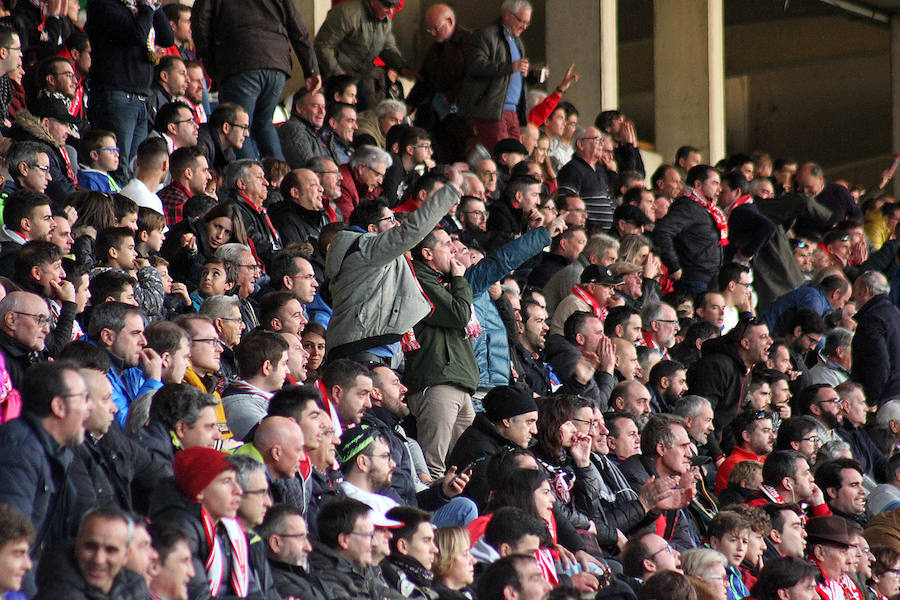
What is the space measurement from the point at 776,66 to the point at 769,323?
13.1 m

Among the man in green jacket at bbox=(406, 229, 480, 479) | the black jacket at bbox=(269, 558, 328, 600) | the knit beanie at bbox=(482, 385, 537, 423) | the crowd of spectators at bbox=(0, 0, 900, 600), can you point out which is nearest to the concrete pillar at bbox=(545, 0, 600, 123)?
the crowd of spectators at bbox=(0, 0, 900, 600)

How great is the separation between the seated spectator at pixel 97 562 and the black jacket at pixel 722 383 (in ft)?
19.0

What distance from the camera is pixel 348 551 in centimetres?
490

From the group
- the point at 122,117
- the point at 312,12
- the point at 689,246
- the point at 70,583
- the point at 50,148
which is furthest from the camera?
the point at 312,12

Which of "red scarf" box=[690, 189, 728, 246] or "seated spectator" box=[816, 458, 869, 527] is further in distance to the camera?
"red scarf" box=[690, 189, 728, 246]

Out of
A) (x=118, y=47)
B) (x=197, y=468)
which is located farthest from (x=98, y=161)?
(x=197, y=468)

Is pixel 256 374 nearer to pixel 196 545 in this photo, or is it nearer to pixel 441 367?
pixel 441 367

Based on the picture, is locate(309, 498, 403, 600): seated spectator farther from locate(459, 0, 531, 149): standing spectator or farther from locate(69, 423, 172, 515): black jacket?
locate(459, 0, 531, 149): standing spectator

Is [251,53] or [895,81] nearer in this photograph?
[251,53]

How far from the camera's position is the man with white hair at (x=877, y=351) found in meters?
10.1

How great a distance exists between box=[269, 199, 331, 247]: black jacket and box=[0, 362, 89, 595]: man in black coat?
4123mm

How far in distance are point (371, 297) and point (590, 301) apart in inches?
109

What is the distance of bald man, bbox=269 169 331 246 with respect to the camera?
28.3 feet

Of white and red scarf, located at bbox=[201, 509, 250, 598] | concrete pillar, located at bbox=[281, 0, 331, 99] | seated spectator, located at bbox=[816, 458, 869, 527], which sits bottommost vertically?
seated spectator, located at bbox=[816, 458, 869, 527]
